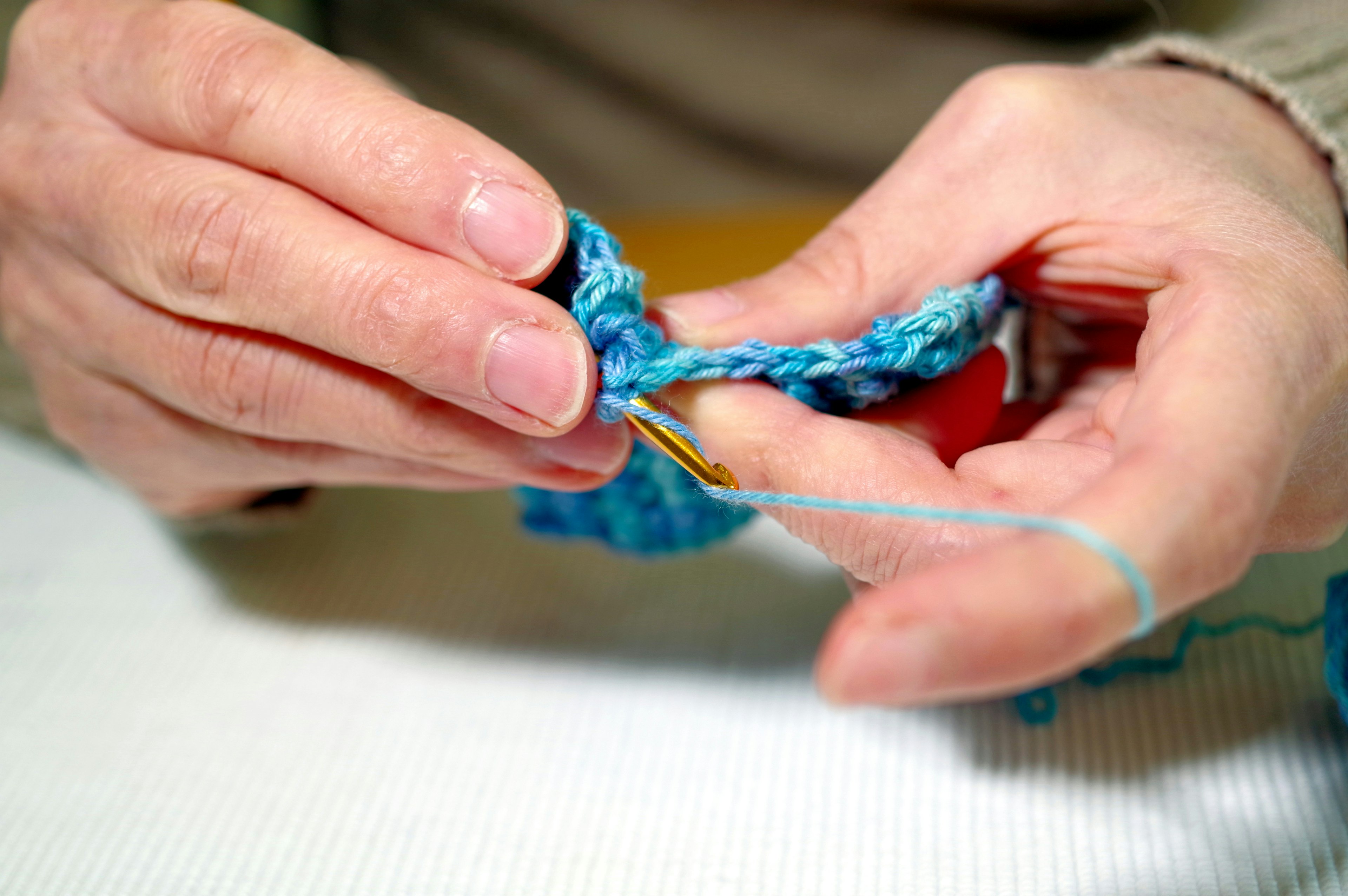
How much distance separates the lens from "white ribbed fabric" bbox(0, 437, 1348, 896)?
2.39ft

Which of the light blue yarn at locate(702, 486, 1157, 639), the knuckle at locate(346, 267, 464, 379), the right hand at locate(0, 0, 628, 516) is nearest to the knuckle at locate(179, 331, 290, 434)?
the right hand at locate(0, 0, 628, 516)

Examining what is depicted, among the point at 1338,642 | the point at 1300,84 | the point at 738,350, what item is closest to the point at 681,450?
the point at 738,350

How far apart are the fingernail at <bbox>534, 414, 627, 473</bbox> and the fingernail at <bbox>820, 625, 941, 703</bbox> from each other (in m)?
0.40

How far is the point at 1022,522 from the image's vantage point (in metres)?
0.45

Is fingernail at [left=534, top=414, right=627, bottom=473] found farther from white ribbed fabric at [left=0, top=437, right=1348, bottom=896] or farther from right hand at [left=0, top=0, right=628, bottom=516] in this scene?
white ribbed fabric at [left=0, top=437, right=1348, bottom=896]

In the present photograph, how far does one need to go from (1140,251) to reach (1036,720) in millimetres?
417

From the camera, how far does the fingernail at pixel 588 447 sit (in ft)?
2.54

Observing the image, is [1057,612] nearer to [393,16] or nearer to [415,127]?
[415,127]

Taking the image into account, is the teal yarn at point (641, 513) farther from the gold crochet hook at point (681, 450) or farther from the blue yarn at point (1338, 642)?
the blue yarn at point (1338, 642)

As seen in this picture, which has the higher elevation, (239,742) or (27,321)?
(27,321)

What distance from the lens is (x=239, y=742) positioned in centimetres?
88

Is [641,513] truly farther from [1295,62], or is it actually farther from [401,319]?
[1295,62]

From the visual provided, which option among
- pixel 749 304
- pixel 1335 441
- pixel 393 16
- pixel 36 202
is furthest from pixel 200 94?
pixel 1335 441

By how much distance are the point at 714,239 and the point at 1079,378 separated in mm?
738
